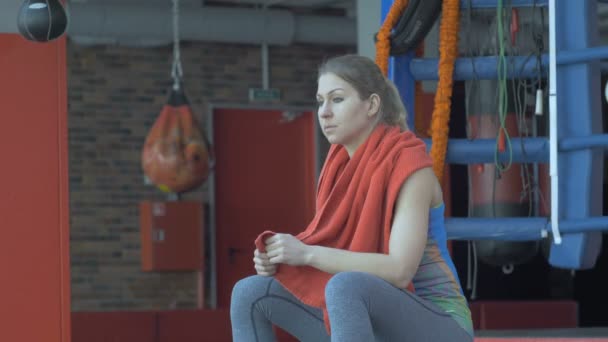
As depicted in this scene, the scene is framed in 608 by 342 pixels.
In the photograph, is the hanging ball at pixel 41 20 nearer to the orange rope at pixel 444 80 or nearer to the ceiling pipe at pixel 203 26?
the orange rope at pixel 444 80

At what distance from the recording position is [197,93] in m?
10.6

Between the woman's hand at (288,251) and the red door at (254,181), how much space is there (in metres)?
8.00

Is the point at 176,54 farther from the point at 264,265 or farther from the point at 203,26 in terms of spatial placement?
the point at 264,265

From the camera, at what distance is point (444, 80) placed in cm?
439

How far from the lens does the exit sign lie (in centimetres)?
1070

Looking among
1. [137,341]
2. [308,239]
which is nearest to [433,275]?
[308,239]

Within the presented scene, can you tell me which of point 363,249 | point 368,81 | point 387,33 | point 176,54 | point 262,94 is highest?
point 176,54

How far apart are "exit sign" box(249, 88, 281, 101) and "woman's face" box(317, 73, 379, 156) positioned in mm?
8045

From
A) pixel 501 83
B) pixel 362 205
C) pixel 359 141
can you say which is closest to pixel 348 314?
pixel 362 205

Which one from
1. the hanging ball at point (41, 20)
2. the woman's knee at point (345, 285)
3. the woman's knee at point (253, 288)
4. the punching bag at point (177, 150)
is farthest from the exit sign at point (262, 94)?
the woman's knee at point (345, 285)

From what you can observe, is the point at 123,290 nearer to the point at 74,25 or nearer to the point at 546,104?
the point at 74,25

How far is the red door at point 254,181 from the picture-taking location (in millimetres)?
10547

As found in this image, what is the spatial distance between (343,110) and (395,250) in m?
0.36

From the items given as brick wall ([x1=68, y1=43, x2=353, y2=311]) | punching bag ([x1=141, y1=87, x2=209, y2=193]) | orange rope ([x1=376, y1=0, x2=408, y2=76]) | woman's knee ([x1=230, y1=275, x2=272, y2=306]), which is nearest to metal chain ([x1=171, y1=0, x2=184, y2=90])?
punching bag ([x1=141, y1=87, x2=209, y2=193])
